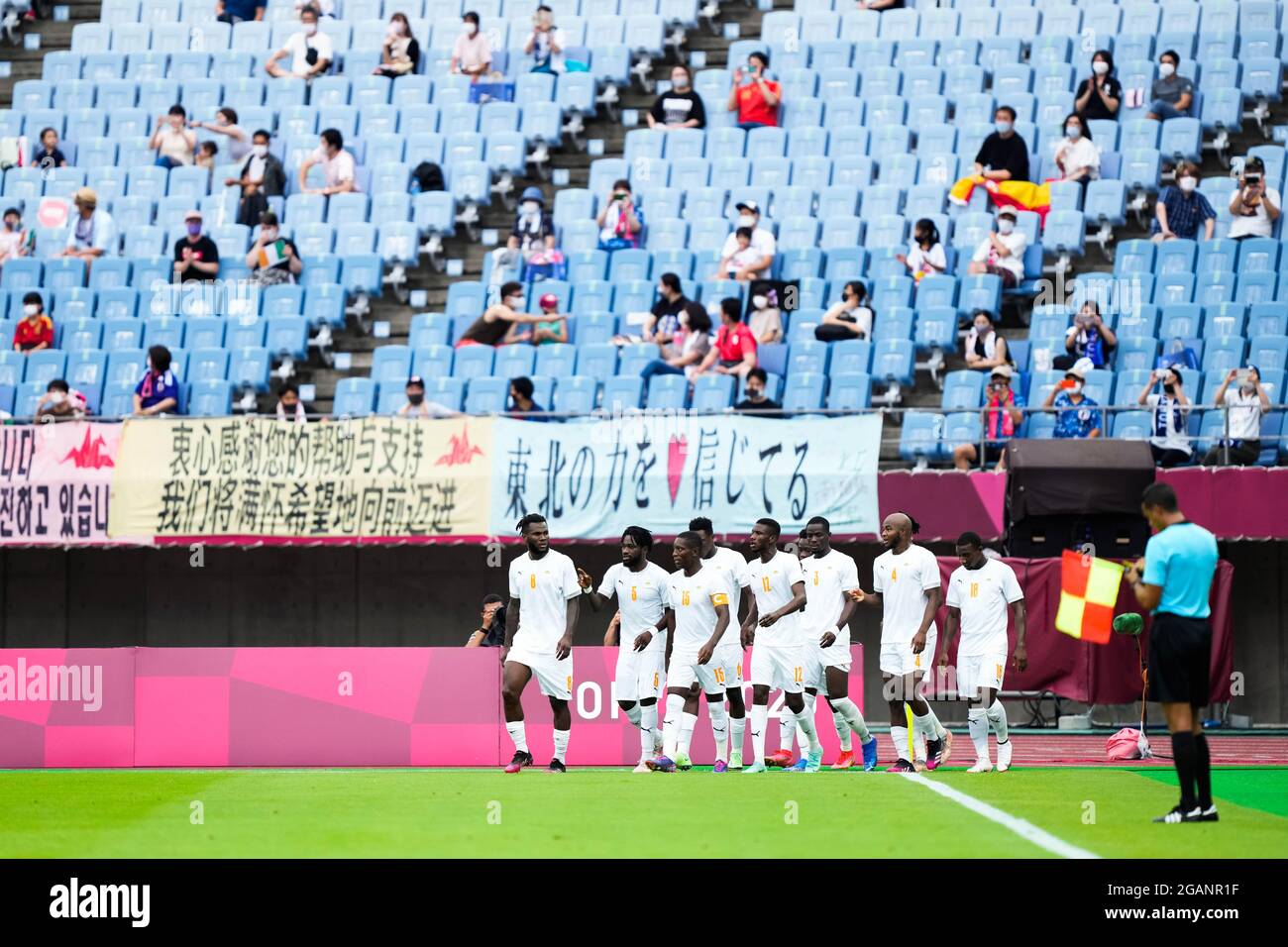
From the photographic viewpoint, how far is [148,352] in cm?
2397

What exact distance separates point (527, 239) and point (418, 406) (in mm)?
4263

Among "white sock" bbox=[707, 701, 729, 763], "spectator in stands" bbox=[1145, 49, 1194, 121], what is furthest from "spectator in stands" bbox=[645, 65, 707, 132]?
"white sock" bbox=[707, 701, 729, 763]

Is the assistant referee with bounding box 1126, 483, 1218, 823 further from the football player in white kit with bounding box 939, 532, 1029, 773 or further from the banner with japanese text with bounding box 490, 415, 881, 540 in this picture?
the banner with japanese text with bounding box 490, 415, 881, 540

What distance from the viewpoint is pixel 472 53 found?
2903 cm

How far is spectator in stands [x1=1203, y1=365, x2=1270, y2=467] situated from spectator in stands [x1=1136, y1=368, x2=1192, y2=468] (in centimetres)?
37

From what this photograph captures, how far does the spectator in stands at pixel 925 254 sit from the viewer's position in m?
24.1

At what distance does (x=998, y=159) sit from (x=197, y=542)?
37.7 feet

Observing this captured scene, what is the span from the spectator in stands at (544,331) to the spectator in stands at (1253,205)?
8.53 m

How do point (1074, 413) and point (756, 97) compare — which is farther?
point (756, 97)

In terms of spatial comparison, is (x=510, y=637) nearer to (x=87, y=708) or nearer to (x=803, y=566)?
(x=803, y=566)

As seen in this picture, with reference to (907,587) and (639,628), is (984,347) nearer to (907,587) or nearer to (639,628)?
(907,587)

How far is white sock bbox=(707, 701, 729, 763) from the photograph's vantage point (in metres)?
17.0

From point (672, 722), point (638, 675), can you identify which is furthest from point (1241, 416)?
point (638, 675)
